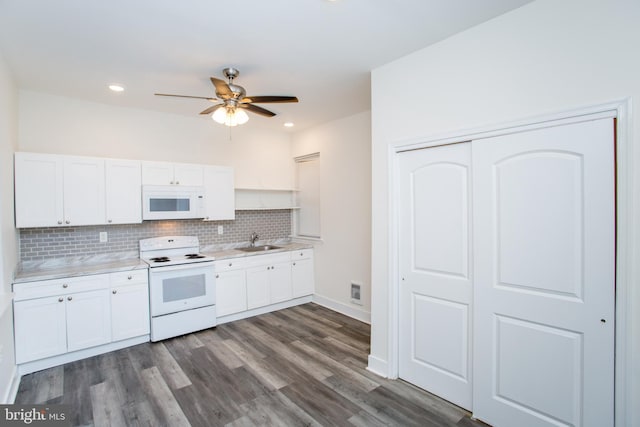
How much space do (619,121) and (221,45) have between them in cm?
267

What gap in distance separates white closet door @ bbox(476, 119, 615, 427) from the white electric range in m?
3.06

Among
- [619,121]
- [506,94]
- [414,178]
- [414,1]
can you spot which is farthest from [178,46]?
[619,121]

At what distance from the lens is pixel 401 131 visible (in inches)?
107

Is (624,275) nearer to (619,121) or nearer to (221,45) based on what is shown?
(619,121)

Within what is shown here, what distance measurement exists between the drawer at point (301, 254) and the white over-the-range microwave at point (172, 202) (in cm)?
147

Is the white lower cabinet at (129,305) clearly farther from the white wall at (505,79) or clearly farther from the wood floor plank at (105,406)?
the white wall at (505,79)

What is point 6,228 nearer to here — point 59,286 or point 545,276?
point 59,286

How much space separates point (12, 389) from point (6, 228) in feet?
4.28

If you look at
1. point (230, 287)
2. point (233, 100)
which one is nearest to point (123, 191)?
point (230, 287)

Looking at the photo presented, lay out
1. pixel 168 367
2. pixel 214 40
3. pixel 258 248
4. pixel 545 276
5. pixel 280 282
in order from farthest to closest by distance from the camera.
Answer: pixel 258 248
pixel 280 282
pixel 168 367
pixel 214 40
pixel 545 276

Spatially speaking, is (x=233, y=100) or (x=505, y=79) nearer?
(x=505, y=79)

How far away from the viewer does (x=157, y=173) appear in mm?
3867

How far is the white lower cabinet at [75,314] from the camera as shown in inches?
113

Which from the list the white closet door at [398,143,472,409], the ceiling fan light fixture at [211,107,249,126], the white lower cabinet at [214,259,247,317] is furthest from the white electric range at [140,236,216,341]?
the white closet door at [398,143,472,409]
